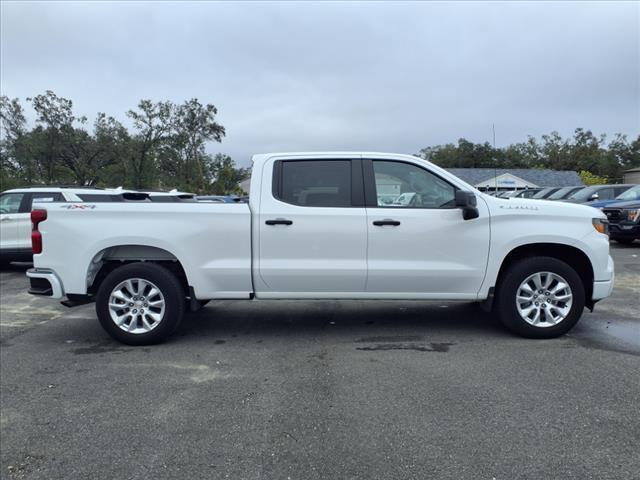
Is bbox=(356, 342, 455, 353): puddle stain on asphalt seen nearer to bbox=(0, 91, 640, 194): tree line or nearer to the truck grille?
the truck grille

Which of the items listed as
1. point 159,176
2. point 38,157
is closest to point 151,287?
point 38,157

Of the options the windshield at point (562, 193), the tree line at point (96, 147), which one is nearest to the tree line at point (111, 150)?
the tree line at point (96, 147)

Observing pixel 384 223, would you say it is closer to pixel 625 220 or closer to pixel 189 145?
pixel 625 220

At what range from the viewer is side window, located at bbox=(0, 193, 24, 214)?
1001 centimetres

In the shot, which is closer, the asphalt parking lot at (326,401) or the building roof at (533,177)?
the asphalt parking lot at (326,401)

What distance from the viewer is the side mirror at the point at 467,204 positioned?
15.8 feet

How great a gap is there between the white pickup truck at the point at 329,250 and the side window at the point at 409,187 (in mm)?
16

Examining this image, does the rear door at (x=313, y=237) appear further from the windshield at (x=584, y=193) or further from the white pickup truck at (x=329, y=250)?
the windshield at (x=584, y=193)

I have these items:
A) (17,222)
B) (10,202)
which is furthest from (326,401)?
(10,202)

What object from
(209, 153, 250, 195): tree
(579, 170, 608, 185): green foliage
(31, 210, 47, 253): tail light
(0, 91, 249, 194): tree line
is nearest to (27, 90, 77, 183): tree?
(0, 91, 249, 194): tree line

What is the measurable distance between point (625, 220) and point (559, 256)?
29.0ft

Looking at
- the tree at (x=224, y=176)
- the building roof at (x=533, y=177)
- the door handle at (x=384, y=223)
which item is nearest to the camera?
the door handle at (x=384, y=223)

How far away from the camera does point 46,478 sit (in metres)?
2.79

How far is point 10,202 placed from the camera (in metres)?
10.1
